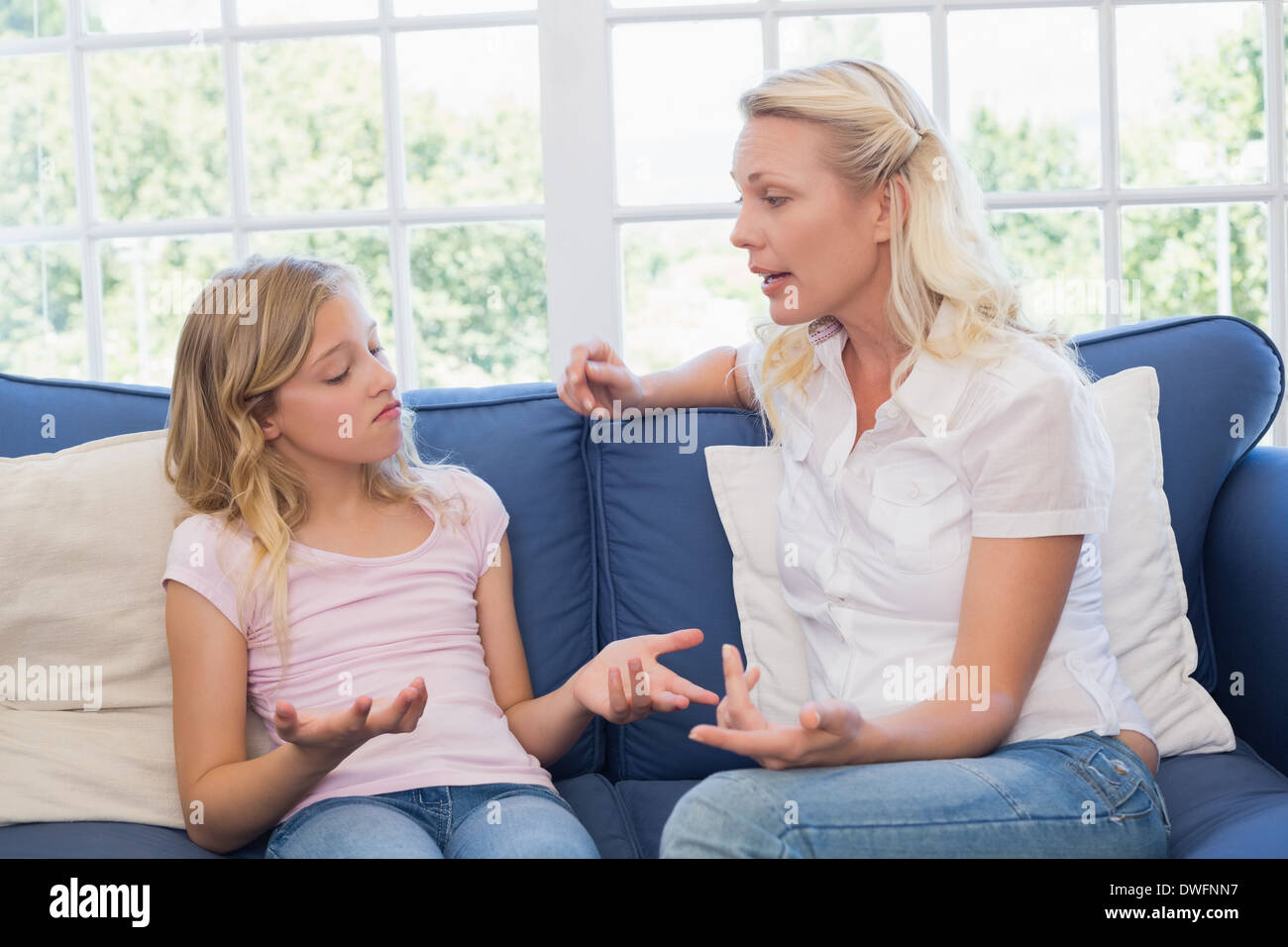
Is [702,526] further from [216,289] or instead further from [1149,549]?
[216,289]

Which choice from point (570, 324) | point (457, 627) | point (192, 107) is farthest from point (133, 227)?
point (457, 627)

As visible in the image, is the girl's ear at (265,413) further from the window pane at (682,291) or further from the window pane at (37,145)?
the window pane at (37,145)

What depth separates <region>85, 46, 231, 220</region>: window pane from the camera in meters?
2.45

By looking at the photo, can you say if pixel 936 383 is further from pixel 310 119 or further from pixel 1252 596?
pixel 310 119

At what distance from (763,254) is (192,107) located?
1.63 metres

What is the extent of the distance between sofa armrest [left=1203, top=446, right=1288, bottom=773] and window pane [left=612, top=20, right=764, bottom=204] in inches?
45.7

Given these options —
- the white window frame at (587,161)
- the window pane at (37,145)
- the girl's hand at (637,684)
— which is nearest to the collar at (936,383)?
the girl's hand at (637,684)

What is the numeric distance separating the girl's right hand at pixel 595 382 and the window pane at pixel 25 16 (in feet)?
5.84

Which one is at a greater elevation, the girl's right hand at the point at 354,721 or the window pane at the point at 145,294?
the window pane at the point at 145,294

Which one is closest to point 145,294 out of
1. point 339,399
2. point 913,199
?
point 339,399

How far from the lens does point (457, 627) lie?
145 cm

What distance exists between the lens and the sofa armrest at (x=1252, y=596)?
1477mm

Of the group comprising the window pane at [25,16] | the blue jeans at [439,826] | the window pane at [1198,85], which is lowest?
the blue jeans at [439,826]

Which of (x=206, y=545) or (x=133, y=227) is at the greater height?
(x=133, y=227)
